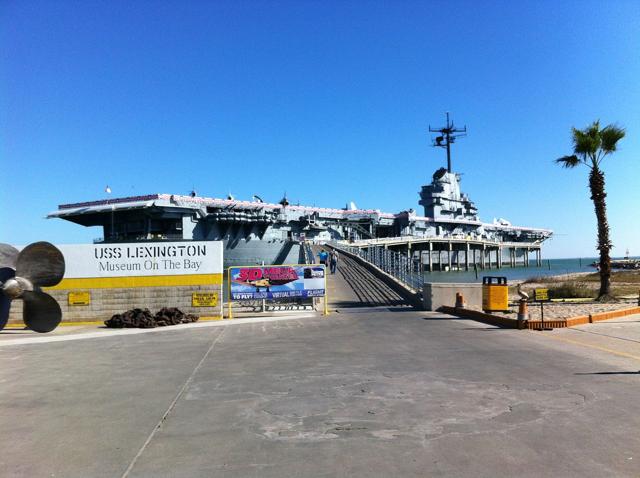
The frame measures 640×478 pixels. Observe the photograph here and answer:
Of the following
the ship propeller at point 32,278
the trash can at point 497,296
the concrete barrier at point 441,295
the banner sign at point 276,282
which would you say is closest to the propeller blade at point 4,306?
the ship propeller at point 32,278

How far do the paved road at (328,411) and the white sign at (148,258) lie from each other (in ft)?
22.7

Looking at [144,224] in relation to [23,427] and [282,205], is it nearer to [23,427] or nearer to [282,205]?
[282,205]

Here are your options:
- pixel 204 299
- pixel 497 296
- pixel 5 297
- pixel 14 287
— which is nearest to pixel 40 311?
pixel 5 297

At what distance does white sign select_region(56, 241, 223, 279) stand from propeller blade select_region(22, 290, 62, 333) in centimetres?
962

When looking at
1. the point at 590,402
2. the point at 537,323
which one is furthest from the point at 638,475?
the point at 537,323

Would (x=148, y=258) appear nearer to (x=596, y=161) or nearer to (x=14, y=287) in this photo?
(x=14, y=287)

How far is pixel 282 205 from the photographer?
6738 centimetres

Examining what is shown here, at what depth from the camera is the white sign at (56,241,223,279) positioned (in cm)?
1691

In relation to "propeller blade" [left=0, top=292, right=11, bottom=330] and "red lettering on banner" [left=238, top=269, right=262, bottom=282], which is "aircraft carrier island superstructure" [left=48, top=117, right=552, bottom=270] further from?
"propeller blade" [left=0, top=292, right=11, bottom=330]

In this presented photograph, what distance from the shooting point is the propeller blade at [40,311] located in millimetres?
7141

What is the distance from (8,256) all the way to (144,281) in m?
10.6

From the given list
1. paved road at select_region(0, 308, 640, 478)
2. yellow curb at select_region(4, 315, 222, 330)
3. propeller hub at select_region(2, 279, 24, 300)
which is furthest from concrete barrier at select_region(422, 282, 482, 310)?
propeller hub at select_region(2, 279, 24, 300)

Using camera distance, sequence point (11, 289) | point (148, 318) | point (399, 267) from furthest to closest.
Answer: point (399, 267), point (148, 318), point (11, 289)

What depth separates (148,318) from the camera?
15.0 meters
